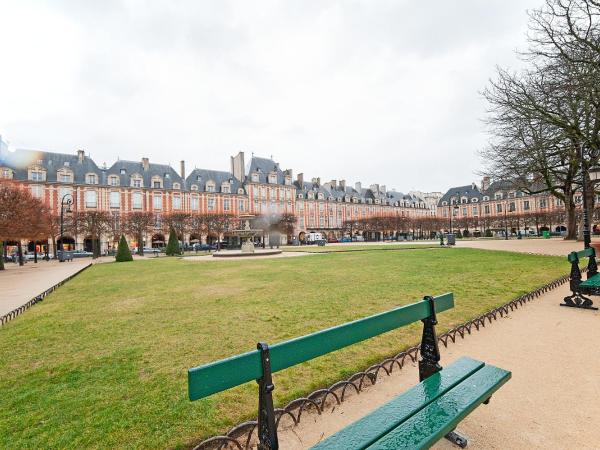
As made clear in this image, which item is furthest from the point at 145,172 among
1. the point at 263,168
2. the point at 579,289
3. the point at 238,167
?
the point at 579,289

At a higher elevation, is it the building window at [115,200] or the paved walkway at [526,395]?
the building window at [115,200]

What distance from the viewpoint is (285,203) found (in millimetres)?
60250

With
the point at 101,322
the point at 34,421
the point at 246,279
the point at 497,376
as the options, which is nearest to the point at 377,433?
the point at 497,376

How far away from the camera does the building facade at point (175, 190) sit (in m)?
40.7

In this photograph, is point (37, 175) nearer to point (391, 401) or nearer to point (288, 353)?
point (288, 353)

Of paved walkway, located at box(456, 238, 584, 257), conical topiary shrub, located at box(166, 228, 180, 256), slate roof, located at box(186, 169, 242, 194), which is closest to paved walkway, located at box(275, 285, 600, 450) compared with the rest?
paved walkway, located at box(456, 238, 584, 257)

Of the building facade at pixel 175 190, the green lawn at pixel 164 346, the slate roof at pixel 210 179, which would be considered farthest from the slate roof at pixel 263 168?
the green lawn at pixel 164 346

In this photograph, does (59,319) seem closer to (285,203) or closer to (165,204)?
(165,204)

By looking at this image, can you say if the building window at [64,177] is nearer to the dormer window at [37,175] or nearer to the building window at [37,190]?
the dormer window at [37,175]

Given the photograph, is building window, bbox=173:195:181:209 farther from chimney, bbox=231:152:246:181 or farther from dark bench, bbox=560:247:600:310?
dark bench, bbox=560:247:600:310

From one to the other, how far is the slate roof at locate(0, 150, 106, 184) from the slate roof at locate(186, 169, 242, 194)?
12.5m

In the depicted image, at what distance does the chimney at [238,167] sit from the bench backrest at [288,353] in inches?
2217

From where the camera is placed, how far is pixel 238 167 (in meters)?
58.0

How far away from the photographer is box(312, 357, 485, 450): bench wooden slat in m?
1.81
